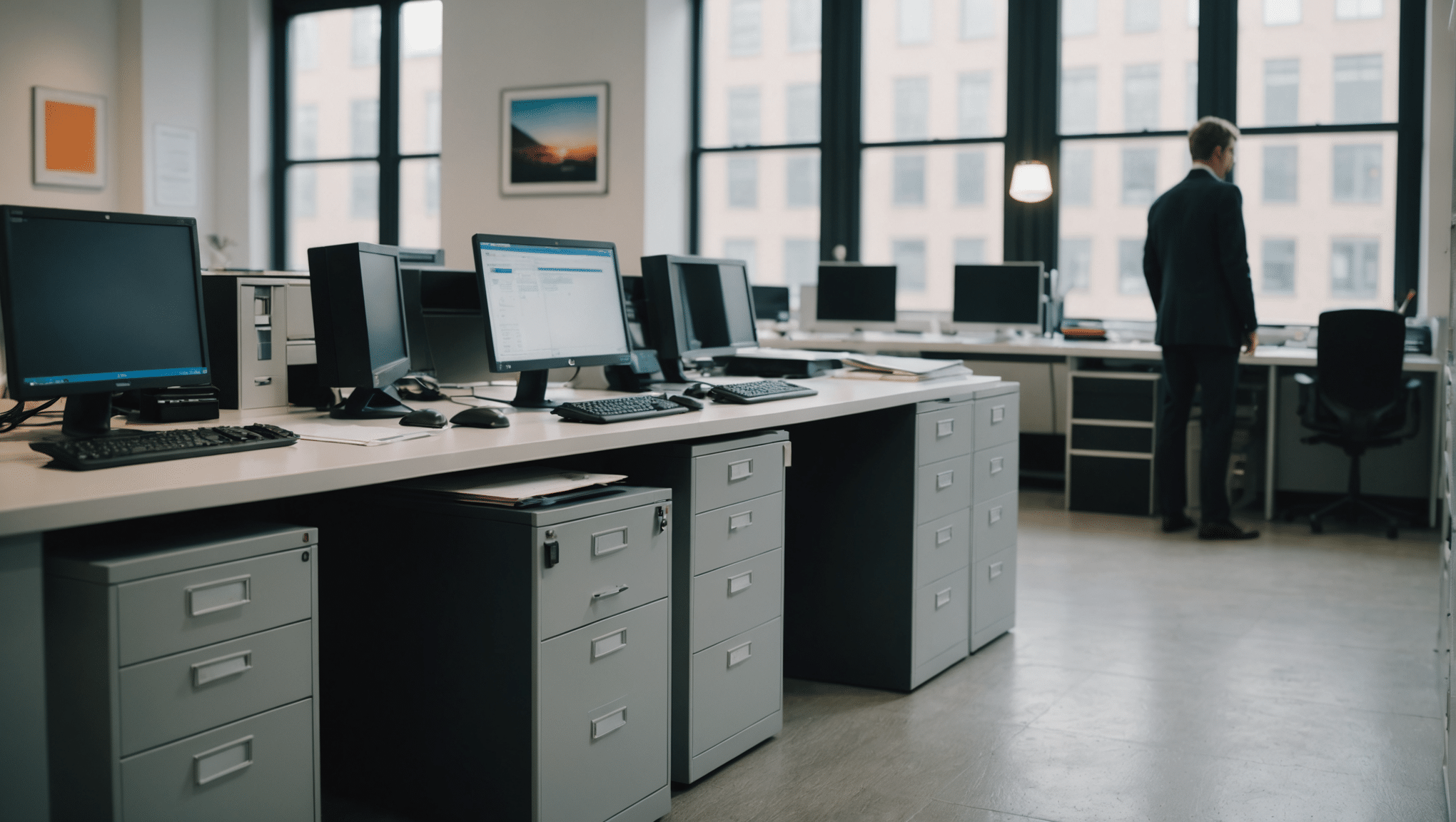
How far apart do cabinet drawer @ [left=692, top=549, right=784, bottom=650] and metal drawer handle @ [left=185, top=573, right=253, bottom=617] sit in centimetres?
92

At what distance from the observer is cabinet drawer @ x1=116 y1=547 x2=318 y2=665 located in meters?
1.37

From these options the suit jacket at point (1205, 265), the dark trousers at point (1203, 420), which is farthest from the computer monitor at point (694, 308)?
the dark trousers at point (1203, 420)

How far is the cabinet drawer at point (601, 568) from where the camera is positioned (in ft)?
6.08

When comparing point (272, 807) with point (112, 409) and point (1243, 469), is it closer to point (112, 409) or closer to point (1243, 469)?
point (112, 409)

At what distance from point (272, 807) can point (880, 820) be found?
1.06 m

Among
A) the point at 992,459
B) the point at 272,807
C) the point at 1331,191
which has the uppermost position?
the point at 1331,191

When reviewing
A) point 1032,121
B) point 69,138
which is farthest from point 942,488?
point 69,138

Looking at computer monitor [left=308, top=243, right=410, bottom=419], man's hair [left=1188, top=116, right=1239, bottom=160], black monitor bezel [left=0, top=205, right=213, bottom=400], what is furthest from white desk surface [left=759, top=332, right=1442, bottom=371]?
black monitor bezel [left=0, top=205, right=213, bottom=400]

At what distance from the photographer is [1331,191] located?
5.86m

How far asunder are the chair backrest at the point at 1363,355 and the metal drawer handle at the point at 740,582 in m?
3.39

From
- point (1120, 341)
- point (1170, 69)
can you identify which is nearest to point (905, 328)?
point (1120, 341)

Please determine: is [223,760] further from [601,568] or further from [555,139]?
[555,139]

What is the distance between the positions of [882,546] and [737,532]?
0.64 metres

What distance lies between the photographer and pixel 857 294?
6449mm
